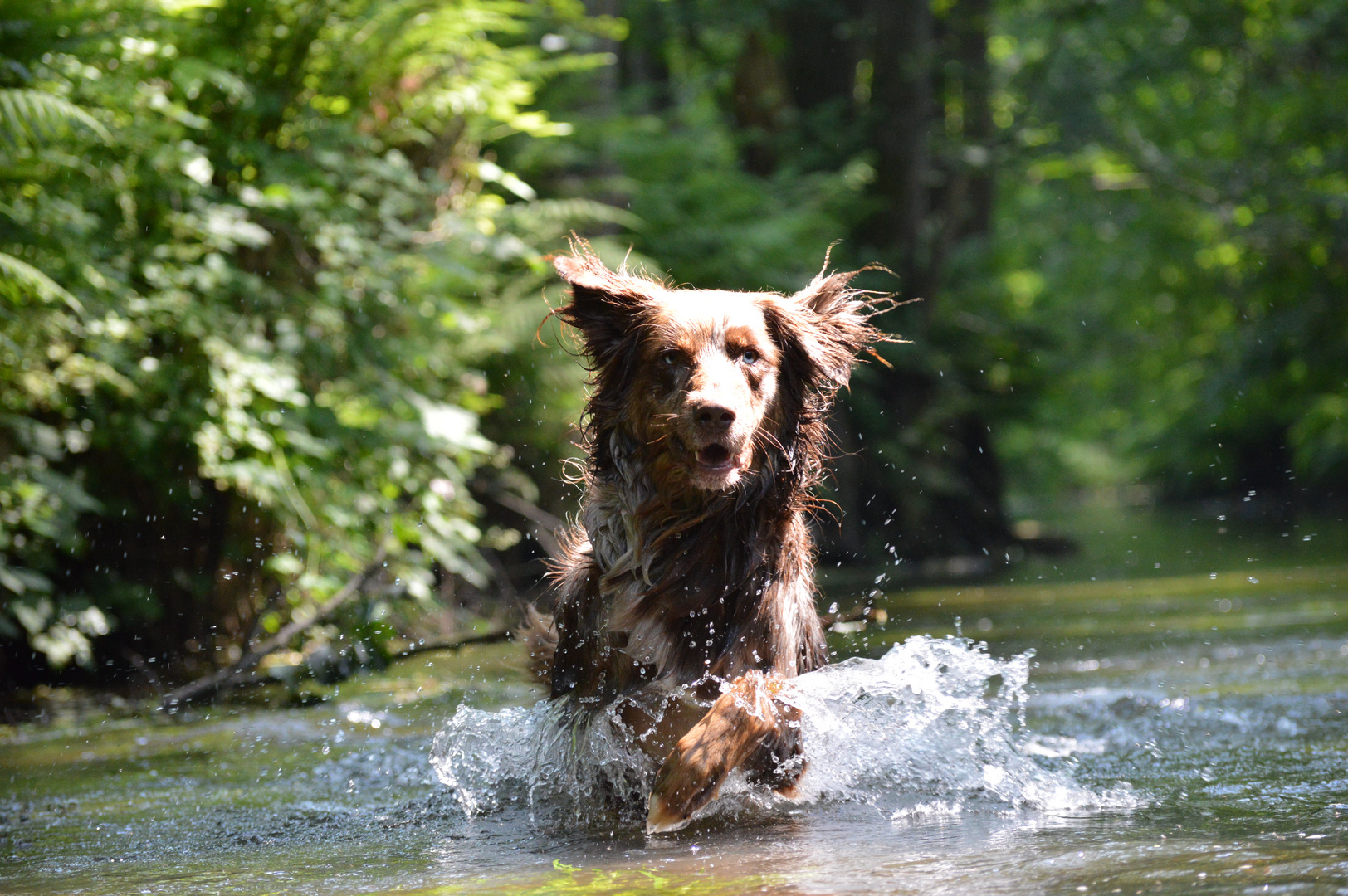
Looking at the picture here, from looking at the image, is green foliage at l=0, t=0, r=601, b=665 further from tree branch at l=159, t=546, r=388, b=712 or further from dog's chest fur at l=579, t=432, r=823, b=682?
dog's chest fur at l=579, t=432, r=823, b=682

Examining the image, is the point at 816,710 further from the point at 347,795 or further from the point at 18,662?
the point at 18,662

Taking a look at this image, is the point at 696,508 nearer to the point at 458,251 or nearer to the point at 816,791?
the point at 816,791

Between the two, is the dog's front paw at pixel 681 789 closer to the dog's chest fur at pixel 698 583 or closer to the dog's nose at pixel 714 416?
the dog's chest fur at pixel 698 583

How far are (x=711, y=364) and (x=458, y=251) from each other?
4.16 metres

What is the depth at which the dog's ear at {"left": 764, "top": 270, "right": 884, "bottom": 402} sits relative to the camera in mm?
4492

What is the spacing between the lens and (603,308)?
14.7 feet

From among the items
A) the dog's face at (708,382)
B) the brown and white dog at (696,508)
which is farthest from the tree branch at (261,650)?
the dog's face at (708,382)

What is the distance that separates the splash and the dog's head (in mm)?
773

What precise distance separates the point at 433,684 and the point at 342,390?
183cm

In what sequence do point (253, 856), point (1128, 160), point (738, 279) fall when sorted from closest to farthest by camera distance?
point (253, 856), point (738, 279), point (1128, 160)

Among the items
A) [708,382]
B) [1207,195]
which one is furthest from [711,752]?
[1207,195]

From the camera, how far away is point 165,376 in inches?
261

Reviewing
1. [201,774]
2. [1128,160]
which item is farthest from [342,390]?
[1128,160]

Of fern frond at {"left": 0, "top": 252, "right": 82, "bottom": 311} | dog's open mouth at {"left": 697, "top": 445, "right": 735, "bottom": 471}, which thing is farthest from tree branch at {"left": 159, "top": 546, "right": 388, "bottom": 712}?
dog's open mouth at {"left": 697, "top": 445, "right": 735, "bottom": 471}
